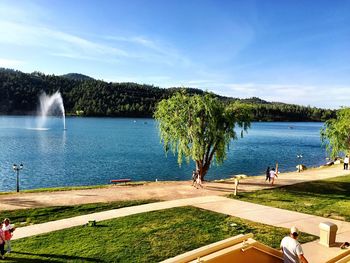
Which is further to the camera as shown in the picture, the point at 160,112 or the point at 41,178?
the point at 41,178

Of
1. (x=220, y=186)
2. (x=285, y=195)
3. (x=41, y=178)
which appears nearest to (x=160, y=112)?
(x=220, y=186)

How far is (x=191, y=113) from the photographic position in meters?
27.9

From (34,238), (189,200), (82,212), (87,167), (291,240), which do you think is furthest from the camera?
(87,167)

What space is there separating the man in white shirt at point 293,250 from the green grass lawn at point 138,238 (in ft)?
14.2

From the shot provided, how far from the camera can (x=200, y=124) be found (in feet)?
90.7

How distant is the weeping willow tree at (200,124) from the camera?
1089 inches

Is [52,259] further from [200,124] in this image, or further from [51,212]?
[200,124]

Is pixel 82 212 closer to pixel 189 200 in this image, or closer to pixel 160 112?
pixel 189 200

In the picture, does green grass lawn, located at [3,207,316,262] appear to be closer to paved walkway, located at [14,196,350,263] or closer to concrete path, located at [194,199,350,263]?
paved walkway, located at [14,196,350,263]

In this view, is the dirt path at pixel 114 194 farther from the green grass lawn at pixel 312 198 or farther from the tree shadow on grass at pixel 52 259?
the tree shadow on grass at pixel 52 259

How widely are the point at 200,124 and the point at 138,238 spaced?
14.3 meters

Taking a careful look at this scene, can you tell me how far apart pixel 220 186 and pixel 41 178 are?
22.5 meters

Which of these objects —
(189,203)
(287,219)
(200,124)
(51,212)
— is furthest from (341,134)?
(51,212)

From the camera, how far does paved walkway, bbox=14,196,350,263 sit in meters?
13.9
